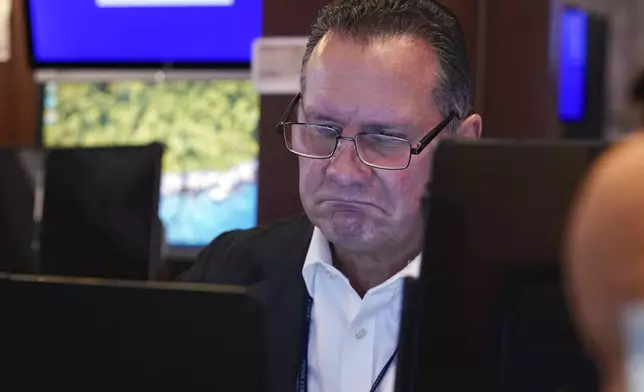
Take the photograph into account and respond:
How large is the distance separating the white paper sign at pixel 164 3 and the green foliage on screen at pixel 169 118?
188mm

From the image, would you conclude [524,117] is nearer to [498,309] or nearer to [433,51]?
[433,51]

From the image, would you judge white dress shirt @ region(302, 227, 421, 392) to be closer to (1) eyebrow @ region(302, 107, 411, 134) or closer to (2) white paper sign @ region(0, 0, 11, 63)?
(1) eyebrow @ region(302, 107, 411, 134)

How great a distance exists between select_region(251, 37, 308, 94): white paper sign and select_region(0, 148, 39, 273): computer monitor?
1.59 ft

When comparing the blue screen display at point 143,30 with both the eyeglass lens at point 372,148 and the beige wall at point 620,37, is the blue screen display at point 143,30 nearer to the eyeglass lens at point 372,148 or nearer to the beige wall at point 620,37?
the eyeglass lens at point 372,148

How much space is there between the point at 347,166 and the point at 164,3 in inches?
40.8

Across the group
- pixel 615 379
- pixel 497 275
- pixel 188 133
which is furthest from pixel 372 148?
pixel 188 133

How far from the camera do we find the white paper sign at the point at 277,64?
1.35m

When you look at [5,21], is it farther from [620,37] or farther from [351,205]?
Answer: [620,37]

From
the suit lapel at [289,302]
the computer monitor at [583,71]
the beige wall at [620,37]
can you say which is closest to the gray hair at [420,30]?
the suit lapel at [289,302]

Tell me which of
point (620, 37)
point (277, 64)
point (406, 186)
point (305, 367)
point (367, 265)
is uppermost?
point (620, 37)

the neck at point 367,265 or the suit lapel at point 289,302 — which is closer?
the suit lapel at point 289,302

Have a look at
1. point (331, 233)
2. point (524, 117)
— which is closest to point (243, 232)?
point (331, 233)

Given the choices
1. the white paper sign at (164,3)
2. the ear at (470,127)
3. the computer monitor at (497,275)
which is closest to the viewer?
the computer monitor at (497,275)

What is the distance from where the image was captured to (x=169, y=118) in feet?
6.02
